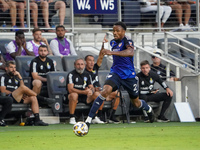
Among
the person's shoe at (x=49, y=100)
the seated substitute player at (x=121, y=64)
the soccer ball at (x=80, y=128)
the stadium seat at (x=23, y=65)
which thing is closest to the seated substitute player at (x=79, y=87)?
the person's shoe at (x=49, y=100)

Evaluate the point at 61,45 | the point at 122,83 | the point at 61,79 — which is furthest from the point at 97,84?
the point at 122,83

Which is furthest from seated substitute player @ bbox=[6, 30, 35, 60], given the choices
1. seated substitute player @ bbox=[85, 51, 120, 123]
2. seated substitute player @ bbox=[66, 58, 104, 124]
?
seated substitute player @ bbox=[85, 51, 120, 123]

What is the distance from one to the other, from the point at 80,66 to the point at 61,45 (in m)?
1.79

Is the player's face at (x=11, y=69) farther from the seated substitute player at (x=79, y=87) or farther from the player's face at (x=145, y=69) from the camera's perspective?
the player's face at (x=145, y=69)

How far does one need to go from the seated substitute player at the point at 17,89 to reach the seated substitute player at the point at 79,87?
0.92 meters

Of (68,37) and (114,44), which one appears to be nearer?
(114,44)

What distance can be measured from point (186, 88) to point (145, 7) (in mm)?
4459

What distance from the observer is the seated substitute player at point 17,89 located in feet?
41.3

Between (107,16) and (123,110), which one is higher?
(107,16)

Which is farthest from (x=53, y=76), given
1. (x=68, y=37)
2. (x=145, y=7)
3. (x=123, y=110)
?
(x=145, y=7)

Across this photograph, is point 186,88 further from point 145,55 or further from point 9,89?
point 9,89

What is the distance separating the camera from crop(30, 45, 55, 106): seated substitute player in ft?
42.8

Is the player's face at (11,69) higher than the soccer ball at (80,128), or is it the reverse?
the player's face at (11,69)

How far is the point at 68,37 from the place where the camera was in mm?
16531
